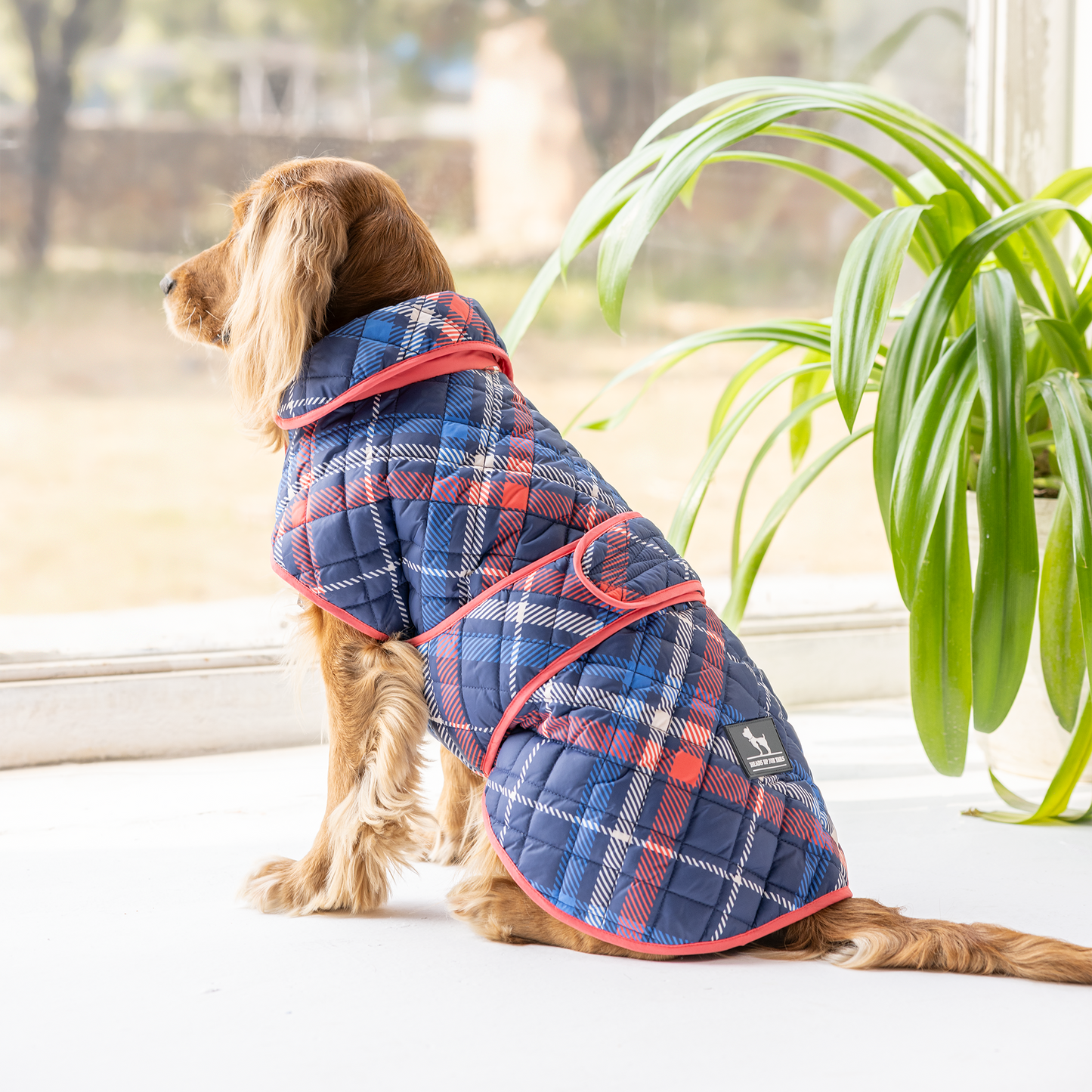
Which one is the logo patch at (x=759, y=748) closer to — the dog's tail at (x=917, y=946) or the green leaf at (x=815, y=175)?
the dog's tail at (x=917, y=946)

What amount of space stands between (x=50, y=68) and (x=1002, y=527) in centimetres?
167

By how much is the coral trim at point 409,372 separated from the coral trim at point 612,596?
232 millimetres

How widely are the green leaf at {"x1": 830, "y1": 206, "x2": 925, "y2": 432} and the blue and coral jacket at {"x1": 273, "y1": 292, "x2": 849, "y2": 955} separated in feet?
0.99

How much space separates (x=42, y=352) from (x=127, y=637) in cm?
53

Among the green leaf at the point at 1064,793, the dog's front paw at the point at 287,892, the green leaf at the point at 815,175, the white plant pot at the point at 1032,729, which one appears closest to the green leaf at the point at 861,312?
the green leaf at the point at 815,175

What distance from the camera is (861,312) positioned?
1255 millimetres

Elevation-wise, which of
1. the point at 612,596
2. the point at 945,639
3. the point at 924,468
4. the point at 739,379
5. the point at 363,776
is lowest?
the point at 363,776

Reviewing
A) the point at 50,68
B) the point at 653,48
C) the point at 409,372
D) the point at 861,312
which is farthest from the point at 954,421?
the point at 50,68

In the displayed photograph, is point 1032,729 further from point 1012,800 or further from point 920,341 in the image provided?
point 920,341

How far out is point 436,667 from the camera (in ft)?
3.69

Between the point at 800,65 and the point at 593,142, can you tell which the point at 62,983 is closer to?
the point at 593,142

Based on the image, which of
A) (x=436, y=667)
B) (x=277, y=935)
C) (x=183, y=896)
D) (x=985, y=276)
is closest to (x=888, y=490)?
(x=985, y=276)

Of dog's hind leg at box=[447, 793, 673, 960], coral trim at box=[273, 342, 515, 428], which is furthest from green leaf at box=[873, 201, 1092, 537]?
dog's hind leg at box=[447, 793, 673, 960]

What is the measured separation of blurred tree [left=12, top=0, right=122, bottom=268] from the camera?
1.76 meters
